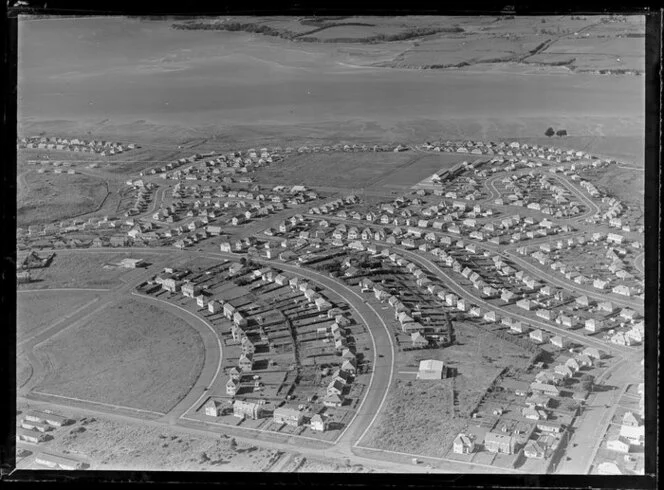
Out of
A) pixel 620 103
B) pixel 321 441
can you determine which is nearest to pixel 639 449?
pixel 321 441

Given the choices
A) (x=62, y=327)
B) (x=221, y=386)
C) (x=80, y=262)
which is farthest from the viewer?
(x=80, y=262)

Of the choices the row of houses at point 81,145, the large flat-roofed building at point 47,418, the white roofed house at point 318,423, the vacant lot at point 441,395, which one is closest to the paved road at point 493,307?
the vacant lot at point 441,395

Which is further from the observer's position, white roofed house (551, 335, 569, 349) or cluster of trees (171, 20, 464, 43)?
cluster of trees (171, 20, 464, 43)

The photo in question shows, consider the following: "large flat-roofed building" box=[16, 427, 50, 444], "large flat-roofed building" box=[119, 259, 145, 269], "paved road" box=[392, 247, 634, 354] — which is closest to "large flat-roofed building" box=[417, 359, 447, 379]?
"paved road" box=[392, 247, 634, 354]

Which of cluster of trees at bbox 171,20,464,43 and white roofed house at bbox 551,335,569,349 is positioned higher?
cluster of trees at bbox 171,20,464,43

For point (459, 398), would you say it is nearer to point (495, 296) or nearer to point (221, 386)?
point (495, 296)

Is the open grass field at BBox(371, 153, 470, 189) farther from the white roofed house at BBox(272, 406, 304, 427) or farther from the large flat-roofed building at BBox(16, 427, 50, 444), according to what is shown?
the large flat-roofed building at BBox(16, 427, 50, 444)
